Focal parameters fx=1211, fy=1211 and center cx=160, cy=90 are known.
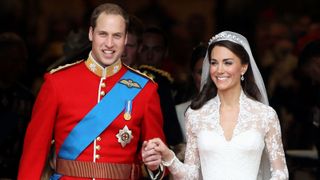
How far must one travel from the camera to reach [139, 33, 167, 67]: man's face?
31.4 feet

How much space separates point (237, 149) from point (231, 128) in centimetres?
17

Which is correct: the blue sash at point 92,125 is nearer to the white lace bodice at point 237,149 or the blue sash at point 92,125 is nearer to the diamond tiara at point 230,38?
the white lace bodice at point 237,149

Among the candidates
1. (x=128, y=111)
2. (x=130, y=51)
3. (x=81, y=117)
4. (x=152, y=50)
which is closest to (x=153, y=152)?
(x=128, y=111)

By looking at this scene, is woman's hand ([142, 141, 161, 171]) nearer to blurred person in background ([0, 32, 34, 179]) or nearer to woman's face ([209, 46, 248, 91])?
woman's face ([209, 46, 248, 91])

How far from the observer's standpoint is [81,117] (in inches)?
286

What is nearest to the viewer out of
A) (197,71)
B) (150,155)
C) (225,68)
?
(150,155)

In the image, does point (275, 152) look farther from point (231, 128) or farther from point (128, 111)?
point (128, 111)

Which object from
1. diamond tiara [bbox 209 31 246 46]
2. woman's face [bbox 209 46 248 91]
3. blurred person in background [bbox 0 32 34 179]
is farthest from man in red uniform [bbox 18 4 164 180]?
blurred person in background [bbox 0 32 34 179]

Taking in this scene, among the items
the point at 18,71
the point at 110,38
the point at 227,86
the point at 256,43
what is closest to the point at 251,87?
the point at 227,86

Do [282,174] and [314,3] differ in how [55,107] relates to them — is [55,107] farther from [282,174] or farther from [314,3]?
[314,3]

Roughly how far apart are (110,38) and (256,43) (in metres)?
6.15

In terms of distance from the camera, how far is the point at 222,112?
7488 millimetres

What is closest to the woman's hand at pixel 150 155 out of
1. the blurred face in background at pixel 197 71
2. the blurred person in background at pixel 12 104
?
the blurred face in background at pixel 197 71

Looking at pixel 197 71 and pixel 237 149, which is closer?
pixel 237 149
